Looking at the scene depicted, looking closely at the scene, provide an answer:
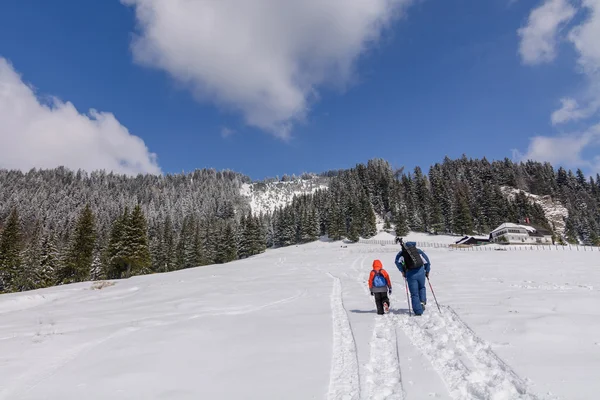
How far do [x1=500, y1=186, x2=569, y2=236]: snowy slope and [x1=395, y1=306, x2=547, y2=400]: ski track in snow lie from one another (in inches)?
5413

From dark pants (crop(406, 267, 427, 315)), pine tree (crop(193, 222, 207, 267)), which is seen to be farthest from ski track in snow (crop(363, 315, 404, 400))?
pine tree (crop(193, 222, 207, 267))

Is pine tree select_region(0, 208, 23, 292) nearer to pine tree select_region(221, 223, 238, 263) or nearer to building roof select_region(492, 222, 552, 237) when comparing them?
pine tree select_region(221, 223, 238, 263)

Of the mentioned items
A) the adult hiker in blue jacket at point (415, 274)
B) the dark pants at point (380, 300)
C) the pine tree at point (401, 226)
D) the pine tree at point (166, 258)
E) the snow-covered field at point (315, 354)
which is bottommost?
the snow-covered field at point (315, 354)

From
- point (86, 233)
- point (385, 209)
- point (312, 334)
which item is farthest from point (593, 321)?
point (385, 209)

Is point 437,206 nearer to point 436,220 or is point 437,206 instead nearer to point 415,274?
point 436,220

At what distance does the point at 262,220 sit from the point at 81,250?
72.5 meters

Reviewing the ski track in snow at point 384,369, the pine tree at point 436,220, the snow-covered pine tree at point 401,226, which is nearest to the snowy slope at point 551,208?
the pine tree at point 436,220

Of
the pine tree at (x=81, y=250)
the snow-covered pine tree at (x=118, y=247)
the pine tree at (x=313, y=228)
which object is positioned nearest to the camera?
the snow-covered pine tree at (x=118, y=247)

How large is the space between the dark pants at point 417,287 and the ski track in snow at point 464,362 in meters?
1.08

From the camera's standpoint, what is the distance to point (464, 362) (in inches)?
201

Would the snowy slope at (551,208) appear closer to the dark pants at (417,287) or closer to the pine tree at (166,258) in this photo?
the pine tree at (166,258)

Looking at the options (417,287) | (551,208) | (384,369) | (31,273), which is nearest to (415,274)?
(417,287)

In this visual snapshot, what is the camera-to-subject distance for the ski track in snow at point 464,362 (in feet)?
13.3

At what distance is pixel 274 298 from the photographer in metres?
12.7
